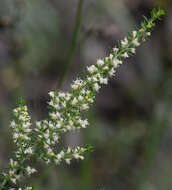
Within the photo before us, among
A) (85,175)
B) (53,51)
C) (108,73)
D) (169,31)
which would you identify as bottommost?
(108,73)

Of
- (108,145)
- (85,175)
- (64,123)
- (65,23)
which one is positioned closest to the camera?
(64,123)

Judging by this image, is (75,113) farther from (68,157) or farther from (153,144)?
(153,144)

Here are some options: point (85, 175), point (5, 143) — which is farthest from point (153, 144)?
point (5, 143)

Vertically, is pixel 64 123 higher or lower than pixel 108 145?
lower

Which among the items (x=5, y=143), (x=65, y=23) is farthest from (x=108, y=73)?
(x=65, y=23)

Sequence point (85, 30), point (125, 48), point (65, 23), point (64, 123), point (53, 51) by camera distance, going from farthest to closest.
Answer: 1. point (65, 23)
2. point (53, 51)
3. point (85, 30)
4. point (125, 48)
5. point (64, 123)

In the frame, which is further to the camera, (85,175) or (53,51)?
(53,51)
